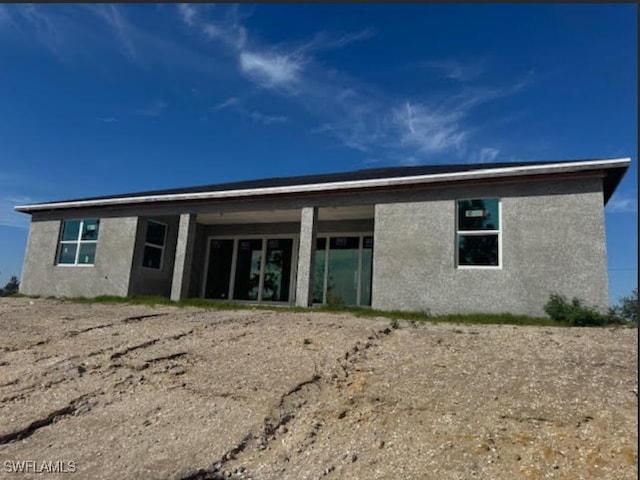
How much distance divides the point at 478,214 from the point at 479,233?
46cm

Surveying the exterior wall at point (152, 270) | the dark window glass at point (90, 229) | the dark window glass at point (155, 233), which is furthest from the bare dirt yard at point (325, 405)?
the dark window glass at point (90, 229)

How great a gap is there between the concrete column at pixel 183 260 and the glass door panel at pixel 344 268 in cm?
441

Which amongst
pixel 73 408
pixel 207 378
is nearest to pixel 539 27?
pixel 207 378

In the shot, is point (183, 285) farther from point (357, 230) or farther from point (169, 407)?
point (169, 407)

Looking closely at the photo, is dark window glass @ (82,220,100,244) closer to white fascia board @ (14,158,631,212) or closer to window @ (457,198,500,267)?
white fascia board @ (14,158,631,212)

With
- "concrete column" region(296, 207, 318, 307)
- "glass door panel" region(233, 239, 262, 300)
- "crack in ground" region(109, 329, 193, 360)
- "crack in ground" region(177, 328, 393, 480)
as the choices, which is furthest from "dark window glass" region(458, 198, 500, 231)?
"glass door panel" region(233, 239, 262, 300)

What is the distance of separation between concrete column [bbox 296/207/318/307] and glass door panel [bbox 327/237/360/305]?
106 inches

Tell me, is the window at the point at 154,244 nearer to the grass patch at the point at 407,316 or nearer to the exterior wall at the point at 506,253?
the grass patch at the point at 407,316

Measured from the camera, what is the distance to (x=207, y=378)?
5547mm

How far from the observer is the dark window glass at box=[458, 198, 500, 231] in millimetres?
9656

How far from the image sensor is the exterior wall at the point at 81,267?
1399 cm

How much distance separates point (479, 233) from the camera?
9.69m

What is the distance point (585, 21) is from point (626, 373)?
5610 millimetres

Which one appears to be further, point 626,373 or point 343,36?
point 343,36
